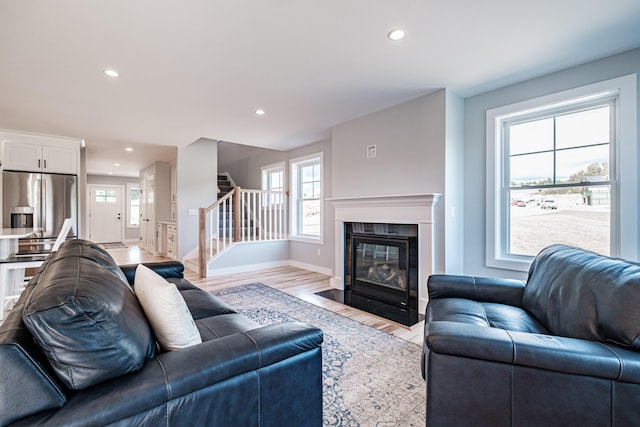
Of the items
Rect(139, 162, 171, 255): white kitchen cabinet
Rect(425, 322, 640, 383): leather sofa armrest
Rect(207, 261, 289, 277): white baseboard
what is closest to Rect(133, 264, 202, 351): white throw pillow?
Rect(425, 322, 640, 383): leather sofa armrest

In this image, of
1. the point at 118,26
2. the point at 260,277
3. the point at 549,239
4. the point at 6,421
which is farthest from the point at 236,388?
the point at 260,277

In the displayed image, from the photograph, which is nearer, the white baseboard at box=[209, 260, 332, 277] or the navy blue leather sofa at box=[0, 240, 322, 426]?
the navy blue leather sofa at box=[0, 240, 322, 426]

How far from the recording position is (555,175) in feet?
9.41

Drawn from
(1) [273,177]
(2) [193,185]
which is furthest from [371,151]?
(2) [193,185]

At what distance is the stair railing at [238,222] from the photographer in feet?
16.4

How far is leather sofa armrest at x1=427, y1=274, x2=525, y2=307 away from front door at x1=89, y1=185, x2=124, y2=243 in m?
11.1

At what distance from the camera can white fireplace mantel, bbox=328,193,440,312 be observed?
126 inches

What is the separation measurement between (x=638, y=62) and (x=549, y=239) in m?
1.60

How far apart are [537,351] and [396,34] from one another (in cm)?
216

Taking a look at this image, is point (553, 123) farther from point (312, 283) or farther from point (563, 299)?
point (312, 283)

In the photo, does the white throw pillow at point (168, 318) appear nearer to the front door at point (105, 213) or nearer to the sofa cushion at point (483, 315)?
the sofa cushion at point (483, 315)

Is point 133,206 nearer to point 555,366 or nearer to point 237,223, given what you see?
point 237,223

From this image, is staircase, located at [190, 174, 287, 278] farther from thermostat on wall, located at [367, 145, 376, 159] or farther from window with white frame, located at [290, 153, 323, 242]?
thermostat on wall, located at [367, 145, 376, 159]

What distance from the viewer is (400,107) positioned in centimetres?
359
